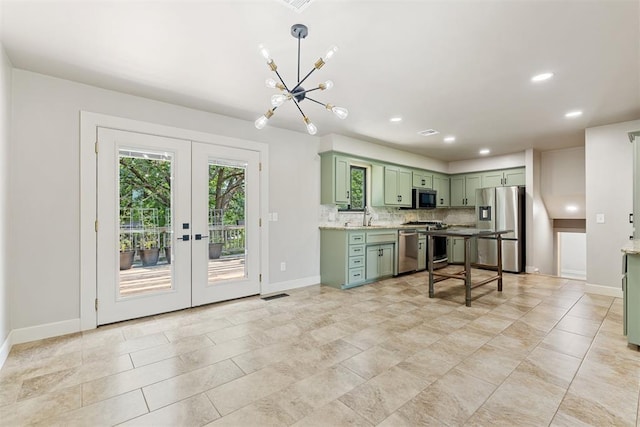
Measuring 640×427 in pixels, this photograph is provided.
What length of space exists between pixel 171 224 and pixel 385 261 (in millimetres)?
3456

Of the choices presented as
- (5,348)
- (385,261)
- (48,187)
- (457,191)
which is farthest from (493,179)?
(5,348)

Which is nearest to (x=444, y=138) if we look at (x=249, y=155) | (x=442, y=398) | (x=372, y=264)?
(x=372, y=264)

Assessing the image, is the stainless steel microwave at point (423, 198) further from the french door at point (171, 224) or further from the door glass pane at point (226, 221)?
the door glass pane at point (226, 221)

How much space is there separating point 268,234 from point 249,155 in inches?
45.7

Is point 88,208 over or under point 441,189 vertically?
under

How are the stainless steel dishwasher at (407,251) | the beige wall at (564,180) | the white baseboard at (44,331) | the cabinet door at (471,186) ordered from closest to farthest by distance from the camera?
the white baseboard at (44,331), the stainless steel dishwasher at (407,251), the beige wall at (564,180), the cabinet door at (471,186)

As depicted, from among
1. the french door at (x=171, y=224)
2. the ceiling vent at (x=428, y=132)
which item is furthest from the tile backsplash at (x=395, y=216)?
the ceiling vent at (x=428, y=132)

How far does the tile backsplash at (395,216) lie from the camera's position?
204 inches

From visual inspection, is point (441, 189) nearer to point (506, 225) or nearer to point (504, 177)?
point (504, 177)

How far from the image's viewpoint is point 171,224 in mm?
3518

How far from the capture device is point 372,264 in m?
4.96

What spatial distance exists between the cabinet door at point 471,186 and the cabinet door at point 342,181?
3503 millimetres

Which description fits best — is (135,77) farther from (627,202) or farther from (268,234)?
(627,202)

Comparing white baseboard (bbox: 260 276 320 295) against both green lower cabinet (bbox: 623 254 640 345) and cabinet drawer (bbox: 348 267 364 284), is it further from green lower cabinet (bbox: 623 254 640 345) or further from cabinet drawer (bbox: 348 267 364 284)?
green lower cabinet (bbox: 623 254 640 345)
